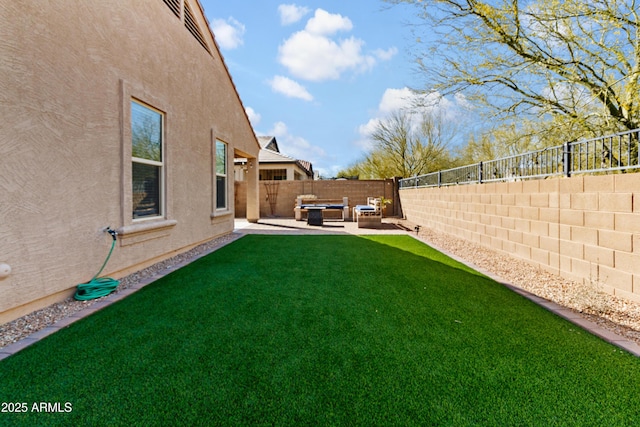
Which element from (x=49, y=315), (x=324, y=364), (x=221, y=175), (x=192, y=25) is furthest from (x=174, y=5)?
(x=324, y=364)

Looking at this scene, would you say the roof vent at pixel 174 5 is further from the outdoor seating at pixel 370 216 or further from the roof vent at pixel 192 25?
the outdoor seating at pixel 370 216

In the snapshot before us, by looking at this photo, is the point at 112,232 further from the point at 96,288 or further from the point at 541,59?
the point at 541,59

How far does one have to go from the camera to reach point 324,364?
2.07 metres

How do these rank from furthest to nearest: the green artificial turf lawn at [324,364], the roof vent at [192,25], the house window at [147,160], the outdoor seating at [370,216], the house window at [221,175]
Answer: the outdoor seating at [370,216]
the house window at [221,175]
the roof vent at [192,25]
the house window at [147,160]
the green artificial turf lawn at [324,364]

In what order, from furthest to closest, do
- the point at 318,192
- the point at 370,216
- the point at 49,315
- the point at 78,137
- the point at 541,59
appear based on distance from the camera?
the point at 318,192, the point at 370,216, the point at 541,59, the point at 78,137, the point at 49,315

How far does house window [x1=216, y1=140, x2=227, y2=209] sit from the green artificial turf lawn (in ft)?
15.8

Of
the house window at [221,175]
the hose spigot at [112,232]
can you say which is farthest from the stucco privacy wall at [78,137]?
the house window at [221,175]

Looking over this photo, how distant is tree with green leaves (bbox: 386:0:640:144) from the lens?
5539mm

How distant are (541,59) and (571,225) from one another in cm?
431

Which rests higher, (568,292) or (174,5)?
(174,5)

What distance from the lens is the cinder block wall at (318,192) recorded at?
47.5 feet

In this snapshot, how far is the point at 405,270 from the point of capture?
4695 millimetres

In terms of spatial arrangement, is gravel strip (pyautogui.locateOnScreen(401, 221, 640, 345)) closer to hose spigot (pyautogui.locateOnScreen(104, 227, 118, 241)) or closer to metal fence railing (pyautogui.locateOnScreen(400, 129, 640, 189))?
metal fence railing (pyautogui.locateOnScreen(400, 129, 640, 189))

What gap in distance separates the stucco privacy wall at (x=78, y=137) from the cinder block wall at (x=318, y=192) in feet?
29.0
